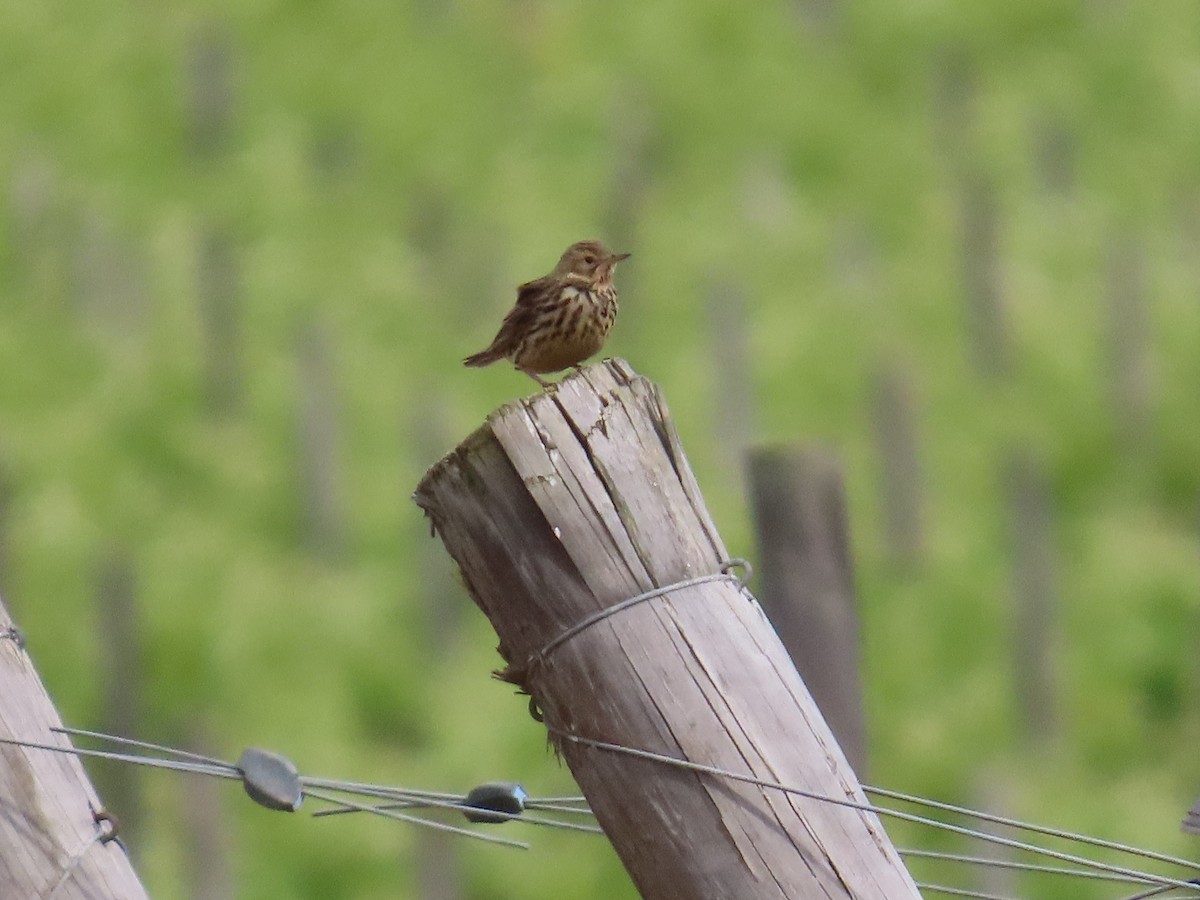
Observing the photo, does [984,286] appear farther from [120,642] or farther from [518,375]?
[120,642]

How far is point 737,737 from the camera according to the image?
2436mm

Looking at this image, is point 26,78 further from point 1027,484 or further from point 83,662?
point 1027,484

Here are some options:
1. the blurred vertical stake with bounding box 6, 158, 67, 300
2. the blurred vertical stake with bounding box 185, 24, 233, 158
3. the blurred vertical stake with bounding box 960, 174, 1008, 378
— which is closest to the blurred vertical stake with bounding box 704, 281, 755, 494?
the blurred vertical stake with bounding box 960, 174, 1008, 378

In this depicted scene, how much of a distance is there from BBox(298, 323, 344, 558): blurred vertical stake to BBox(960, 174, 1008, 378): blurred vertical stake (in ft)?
16.2

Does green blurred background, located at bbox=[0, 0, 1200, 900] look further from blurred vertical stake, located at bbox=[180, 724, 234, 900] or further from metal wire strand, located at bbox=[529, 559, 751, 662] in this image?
metal wire strand, located at bbox=[529, 559, 751, 662]

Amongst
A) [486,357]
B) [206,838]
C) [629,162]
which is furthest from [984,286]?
[486,357]

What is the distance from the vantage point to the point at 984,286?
1488 centimetres

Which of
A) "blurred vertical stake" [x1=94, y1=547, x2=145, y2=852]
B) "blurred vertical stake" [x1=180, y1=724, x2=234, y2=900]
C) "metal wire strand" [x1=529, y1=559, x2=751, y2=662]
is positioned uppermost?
"blurred vertical stake" [x1=94, y1=547, x2=145, y2=852]

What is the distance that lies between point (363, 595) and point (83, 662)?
2083 millimetres

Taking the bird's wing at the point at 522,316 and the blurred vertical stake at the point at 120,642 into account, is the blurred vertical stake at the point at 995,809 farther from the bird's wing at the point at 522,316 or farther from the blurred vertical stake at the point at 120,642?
the bird's wing at the point at 522,316

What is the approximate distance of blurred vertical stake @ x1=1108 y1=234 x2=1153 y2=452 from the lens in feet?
48.9

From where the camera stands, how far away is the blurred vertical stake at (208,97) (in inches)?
574

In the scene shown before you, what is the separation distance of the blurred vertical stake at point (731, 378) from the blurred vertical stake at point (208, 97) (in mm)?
3960

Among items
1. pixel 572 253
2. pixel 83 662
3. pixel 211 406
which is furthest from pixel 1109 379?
pixel 572 253
